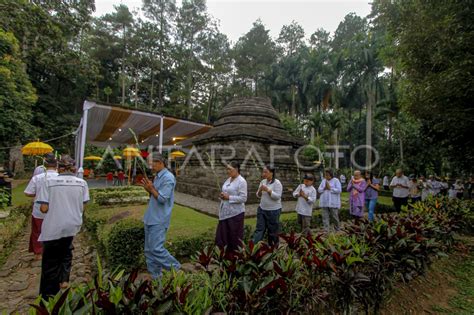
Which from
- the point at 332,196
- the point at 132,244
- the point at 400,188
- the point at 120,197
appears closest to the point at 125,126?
the point at 120,197

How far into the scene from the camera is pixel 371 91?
88.5 feet

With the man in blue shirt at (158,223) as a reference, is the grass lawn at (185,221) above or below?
below

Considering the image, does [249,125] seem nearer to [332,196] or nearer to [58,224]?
[332,196]

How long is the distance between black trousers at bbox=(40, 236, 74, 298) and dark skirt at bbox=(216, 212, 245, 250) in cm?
207

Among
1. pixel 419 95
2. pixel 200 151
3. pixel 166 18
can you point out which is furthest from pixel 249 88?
pixel 419 95

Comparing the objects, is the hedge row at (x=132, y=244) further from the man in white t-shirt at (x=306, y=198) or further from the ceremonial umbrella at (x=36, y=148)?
the ceremonial umbrella at (x=36, y=148)

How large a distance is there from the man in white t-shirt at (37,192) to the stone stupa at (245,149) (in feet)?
17.8

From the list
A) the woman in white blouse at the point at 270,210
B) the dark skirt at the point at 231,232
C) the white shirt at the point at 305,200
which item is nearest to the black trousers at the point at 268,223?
the woman in white blouse at the point at 270,210

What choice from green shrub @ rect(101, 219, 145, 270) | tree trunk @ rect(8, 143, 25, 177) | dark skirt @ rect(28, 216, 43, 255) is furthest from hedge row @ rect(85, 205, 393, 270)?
tree trunk @ rect(8, 143, 25, 177)

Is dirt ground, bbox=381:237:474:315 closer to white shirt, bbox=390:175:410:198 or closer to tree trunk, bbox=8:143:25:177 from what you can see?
white shirt, bbox=390:175:410:198

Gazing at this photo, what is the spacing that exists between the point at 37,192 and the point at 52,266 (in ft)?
4.41

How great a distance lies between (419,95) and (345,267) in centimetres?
753

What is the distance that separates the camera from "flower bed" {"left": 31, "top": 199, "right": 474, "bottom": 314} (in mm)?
1607

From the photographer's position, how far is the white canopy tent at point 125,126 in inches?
477
